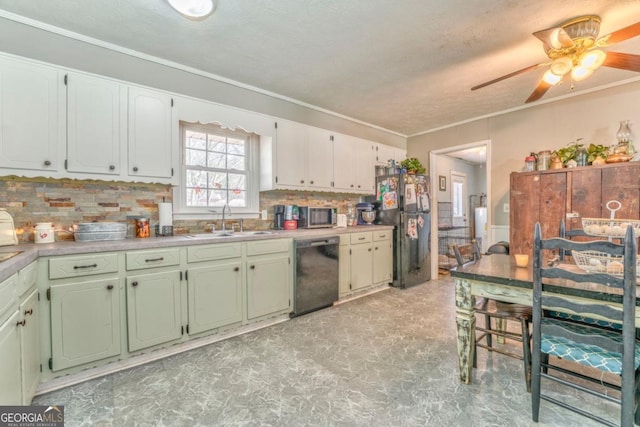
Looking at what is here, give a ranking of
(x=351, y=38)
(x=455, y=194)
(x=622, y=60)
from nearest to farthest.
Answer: (x=622, y=60), (x=351, y=38), (x=455, y=194)

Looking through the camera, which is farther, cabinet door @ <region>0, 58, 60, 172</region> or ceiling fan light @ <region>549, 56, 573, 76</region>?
ceiling fan light @ <region>549, 56, 573, 76</region>

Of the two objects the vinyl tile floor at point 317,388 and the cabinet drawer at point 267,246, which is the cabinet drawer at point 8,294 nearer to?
the vinyl tile floor at point 317,388

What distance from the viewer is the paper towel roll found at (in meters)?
2.67

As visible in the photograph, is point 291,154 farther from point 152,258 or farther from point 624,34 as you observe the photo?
point 624,34

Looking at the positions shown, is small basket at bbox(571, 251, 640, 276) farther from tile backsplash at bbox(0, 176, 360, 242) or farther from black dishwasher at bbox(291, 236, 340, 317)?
tile backsplash at bbox(0, 176, 360, 242)

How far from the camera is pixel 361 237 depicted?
12.6ft

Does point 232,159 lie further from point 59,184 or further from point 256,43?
point 59,184

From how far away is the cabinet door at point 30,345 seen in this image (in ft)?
5.00

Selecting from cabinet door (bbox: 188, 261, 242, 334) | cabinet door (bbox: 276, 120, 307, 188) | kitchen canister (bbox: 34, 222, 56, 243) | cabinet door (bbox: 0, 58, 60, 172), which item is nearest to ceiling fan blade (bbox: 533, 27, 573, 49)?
cabinet door (bbox: 276, 120, 307, 188)

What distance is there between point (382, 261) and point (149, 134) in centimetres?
321

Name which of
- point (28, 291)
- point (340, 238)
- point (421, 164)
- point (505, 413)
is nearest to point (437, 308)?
point (340, 238)

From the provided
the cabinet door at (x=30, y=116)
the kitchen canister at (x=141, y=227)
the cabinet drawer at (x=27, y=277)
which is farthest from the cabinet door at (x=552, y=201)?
the cabinet door at (x=30, y=116)

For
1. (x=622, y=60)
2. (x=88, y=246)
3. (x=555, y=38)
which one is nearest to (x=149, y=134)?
(x=88, y=246)

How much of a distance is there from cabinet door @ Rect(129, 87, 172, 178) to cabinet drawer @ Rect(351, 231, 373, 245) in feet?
7.33
